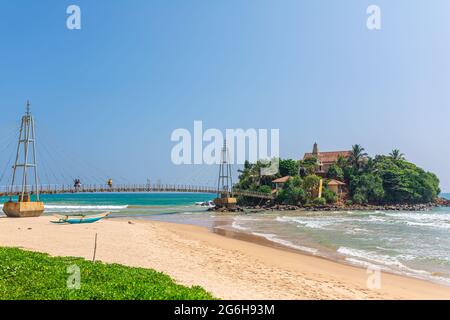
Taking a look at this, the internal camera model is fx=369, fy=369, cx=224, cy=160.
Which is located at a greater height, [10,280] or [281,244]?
[10,280]

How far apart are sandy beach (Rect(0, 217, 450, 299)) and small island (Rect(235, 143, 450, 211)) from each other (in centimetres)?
4924

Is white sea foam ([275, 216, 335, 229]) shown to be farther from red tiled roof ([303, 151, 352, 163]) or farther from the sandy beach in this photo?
red tiled roof ([303, 151, 352, 163])

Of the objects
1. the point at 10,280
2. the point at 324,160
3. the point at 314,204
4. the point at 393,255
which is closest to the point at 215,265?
the point at 10,280

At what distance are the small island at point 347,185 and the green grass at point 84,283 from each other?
57.4m

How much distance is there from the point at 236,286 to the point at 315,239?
13.9 m

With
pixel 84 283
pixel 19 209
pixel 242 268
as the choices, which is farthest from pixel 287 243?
pixel 19 209

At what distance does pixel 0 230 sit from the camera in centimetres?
2247

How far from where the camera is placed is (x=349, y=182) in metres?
74.9

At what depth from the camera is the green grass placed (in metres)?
6.94

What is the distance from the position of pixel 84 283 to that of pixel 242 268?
6.37m

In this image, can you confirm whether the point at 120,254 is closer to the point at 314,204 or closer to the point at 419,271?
the point at 419,271

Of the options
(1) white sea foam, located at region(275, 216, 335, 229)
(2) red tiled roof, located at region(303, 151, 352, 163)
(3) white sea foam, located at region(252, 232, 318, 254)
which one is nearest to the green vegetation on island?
(2) red tiled roof, located at region(303, 151, 352, 163)

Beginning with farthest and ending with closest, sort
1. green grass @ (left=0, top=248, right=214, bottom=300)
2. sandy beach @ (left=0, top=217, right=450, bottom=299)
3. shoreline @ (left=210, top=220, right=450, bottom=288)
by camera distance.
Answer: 1. shoreline @ (left=210, top=220, right=450, bottom=288)
2. sandy beach @ (left=0, top=217, right=450, bottom=299)
3. green grass @ (left=0, top=248, right=214, bottom=300)
